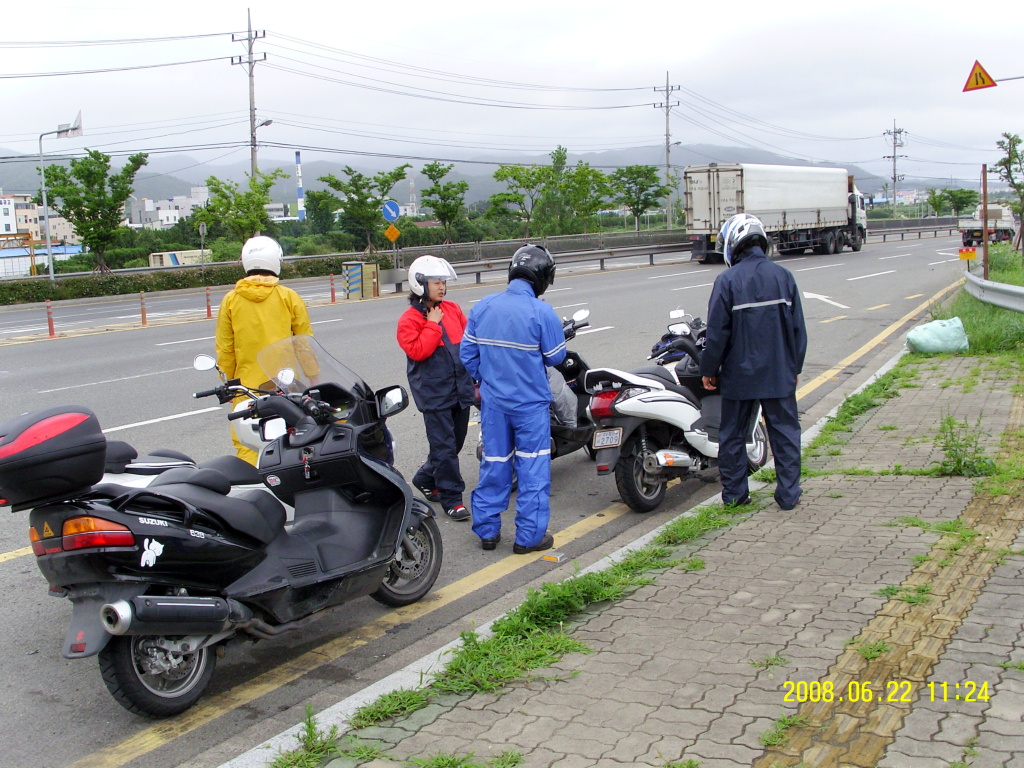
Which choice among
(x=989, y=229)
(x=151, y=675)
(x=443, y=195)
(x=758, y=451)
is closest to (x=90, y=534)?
(x=151, y=675)

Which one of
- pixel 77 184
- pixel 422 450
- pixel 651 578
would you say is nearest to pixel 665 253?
pixel 77 184

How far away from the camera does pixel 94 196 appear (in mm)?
35500

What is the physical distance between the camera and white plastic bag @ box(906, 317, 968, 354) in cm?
1100

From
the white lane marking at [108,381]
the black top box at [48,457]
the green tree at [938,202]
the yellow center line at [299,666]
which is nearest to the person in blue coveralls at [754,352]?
the yellow center line at [299,666]

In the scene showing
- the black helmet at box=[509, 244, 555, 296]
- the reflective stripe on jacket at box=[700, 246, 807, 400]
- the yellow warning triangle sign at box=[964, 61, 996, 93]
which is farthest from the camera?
the yellow warning triangle sign at box=[964, 61, 996, 93]

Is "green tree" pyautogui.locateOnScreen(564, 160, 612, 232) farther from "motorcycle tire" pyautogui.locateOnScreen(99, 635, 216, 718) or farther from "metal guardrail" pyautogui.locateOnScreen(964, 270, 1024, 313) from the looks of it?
"motorcycle tire" pyautogui.locateOnScreen(99, 635, 216, 718)

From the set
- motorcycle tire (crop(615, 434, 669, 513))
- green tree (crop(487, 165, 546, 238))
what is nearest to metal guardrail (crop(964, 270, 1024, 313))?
motorcycle tire (crop(615, 434, 669, 513))

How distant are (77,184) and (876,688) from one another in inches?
1558

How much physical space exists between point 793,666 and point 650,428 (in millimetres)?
2654

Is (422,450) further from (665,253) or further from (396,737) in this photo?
(665,253)

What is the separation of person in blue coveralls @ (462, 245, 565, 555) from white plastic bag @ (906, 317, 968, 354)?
7402 mm

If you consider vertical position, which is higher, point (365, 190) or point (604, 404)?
point (365, 190)

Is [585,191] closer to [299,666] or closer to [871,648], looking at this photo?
[299,666]

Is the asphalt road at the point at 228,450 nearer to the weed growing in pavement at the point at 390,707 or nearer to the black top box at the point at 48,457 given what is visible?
the weed growing in pavement at the point at 390,707
